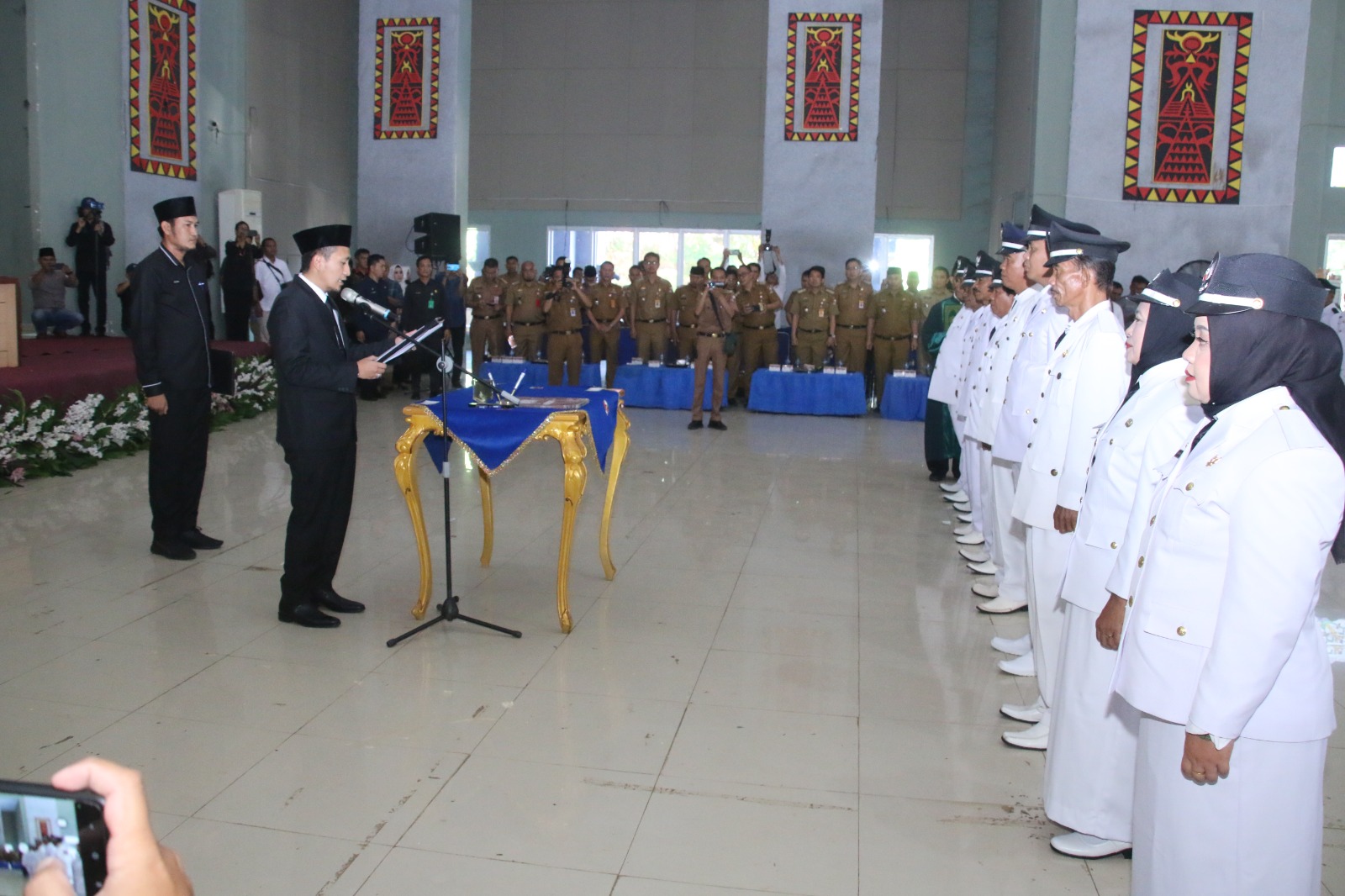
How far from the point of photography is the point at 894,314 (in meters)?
11.7

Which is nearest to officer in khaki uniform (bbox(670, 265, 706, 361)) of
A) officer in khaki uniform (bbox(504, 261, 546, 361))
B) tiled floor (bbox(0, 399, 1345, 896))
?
officer in khaki uniform (bbox(504, 261, 546, 361))

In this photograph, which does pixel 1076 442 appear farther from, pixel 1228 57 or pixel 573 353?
pixel 1228 57

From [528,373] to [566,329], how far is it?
654mm

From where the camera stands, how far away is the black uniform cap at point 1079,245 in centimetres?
332


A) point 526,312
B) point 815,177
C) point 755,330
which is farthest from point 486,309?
point 815,177

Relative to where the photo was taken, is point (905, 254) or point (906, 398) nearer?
point (906, 398)

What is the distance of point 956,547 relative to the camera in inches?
231

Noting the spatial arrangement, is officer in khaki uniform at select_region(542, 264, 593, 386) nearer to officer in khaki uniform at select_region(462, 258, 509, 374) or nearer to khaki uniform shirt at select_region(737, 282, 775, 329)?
officer in khaki uniform at select_region(462, 258, 509, 374)

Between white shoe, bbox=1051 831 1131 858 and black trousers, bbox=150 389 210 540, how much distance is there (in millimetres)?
4148

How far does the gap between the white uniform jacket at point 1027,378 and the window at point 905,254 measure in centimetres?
1463

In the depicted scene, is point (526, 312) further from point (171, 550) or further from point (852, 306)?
point (171, 550)

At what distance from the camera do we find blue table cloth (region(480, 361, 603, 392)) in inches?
447

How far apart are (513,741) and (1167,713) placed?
6.21ft

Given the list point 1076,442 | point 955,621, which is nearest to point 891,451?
point 955,621
